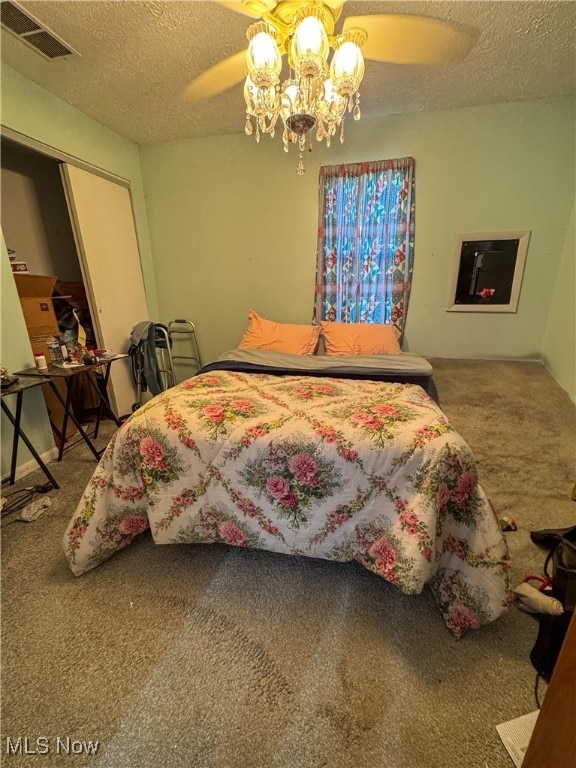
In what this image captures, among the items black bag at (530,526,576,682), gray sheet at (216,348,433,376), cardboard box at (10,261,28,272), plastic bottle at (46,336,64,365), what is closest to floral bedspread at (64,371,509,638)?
black bag at (530,526,576,682)

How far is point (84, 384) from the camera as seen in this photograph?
2.89 metres

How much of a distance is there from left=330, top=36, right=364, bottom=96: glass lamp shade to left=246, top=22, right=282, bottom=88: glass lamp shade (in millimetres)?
252

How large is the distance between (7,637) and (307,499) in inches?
46.1

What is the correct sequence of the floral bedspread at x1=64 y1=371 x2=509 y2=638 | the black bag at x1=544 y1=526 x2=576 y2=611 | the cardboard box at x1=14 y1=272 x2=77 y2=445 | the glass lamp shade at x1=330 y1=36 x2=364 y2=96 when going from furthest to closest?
the cardboard box at x1=14 y1=272 x2=77 y2=445 → the glass lamp shade at x1=330 y1=36 x2=364 y2=96 → the floral bedspread at x1=64 y1=371 x2=509 y2=638 → the black bag at x1=544 y1=526 x2=576 y2=611

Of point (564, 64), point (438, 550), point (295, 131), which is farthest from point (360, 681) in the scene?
point (564, 64)

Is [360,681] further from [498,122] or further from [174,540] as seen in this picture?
[498,122]

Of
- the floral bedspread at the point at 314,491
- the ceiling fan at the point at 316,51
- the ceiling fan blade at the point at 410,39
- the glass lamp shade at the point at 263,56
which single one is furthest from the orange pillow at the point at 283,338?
the ceiling fan blade at the point at 410,39

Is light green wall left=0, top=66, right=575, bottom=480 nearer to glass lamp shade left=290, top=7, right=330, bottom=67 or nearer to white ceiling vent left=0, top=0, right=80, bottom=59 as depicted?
white ceiling vent left=0, top=0, right=80, bottom=59

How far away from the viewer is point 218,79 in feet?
6.77

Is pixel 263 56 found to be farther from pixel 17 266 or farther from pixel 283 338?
pixel 17 266

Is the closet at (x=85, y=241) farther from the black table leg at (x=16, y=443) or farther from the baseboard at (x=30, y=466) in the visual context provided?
the black table leg at (x=16, y=443)

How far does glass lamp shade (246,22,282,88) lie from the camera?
1317 millimetres

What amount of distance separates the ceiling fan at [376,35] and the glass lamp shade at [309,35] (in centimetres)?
7

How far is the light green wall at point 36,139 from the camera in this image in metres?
1.96
